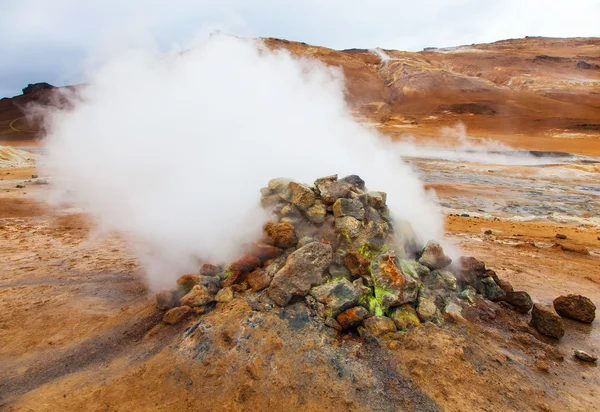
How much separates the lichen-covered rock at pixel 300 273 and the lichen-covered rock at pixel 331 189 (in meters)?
0.76

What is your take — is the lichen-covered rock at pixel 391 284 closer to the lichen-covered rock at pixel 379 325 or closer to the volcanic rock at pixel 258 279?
the lichen-covered rock at pixel 379 325

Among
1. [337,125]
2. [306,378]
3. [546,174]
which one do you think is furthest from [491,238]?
[546,174]

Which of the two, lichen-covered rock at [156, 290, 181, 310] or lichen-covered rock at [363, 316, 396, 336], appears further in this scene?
lichen-covered rock at [156, 290, 181, 310]

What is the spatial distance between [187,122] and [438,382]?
6.37 meters

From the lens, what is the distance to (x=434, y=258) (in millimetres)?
4445

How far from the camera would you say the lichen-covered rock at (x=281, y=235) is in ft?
14.0

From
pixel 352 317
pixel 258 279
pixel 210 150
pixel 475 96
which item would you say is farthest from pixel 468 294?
pixel 475 96

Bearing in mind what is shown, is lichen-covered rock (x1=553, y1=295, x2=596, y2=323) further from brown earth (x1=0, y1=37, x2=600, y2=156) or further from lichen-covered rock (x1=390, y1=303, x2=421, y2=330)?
brown earth (x1=0, y1=37, x2=600, y2=156)

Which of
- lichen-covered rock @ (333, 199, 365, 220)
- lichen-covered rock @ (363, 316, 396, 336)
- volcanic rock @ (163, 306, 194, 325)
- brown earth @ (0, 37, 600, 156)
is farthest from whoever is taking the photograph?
brown earth @ (0, 37, 600, 156)

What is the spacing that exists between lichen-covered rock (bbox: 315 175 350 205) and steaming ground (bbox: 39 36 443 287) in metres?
0.90

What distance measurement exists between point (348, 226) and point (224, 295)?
1.69 meters

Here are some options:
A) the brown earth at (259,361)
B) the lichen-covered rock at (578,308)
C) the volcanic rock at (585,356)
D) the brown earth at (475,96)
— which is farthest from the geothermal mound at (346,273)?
the brown earth at (475,96)

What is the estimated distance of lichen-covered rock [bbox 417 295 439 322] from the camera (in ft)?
12.5

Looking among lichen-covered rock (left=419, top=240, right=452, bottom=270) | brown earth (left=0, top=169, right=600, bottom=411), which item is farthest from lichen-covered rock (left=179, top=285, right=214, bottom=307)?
lichen-covered rock (left=419, top=240, right=452, bottom=270)
